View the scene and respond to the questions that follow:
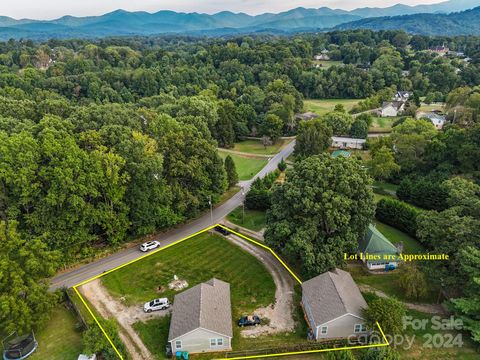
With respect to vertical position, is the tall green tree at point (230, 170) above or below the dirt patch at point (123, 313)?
above

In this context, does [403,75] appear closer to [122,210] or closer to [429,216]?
[429,216]

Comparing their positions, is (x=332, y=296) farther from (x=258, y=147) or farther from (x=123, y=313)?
(x=258, y=147)

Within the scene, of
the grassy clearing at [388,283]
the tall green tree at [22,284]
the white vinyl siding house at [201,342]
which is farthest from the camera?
the grassy clearing at [388,283]

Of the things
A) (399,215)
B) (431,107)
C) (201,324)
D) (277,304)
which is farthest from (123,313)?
A: (431,107)

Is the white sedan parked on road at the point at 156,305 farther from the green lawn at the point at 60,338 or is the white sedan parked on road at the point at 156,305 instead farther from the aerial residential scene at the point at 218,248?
the green lawn at the point at 60,338

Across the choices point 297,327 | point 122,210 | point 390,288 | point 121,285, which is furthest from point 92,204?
point 390,288

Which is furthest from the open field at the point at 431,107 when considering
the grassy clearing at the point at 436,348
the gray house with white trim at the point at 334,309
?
the gray house with white trim at the point at 334,309
